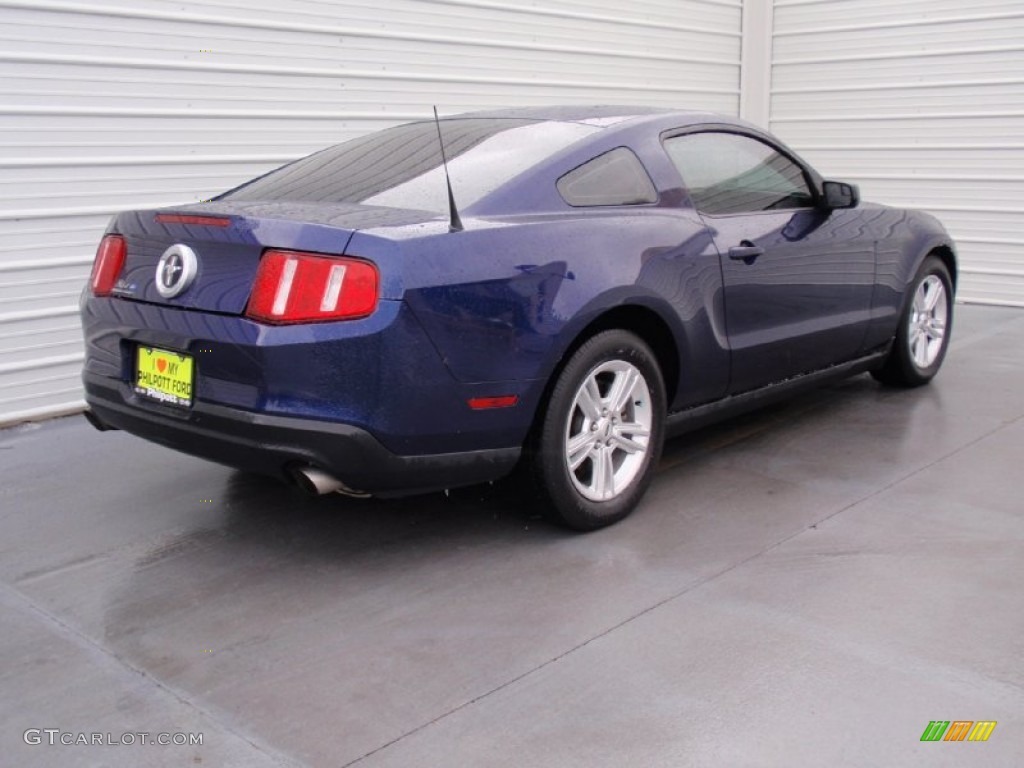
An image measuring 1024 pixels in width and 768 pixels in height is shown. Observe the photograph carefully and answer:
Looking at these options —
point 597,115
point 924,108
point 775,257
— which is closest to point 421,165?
point 597,115

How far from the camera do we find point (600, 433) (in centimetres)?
392

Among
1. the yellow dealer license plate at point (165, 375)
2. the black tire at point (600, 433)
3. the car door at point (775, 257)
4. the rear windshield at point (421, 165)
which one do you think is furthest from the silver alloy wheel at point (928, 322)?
the yellow dealer license plate at point (165, 375)

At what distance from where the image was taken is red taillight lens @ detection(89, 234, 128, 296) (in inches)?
151

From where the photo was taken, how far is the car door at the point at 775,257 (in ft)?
14.6

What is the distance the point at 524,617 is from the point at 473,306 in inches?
38.6

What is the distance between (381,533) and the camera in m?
3.97

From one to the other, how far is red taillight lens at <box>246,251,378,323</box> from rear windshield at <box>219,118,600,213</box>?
1.56ft

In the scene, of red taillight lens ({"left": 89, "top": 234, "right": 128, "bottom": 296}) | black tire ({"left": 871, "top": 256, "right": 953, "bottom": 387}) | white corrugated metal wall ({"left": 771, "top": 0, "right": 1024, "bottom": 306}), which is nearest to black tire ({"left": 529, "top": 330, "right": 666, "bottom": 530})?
red taillight lens ({"left": 89, "top": 234, "right": 128, "bottom": 296})

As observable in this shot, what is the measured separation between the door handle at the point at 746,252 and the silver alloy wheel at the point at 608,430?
757mm

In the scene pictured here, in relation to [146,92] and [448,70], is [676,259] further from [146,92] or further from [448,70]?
[448,70]

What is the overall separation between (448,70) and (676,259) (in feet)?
12.5

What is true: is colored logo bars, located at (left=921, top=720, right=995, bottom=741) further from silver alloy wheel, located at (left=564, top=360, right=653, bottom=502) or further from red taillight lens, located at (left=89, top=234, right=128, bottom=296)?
red taillight lens, located at (left=89, top=234, right=128, bottom=296)

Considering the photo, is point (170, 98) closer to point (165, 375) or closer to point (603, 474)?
point (165, 375)

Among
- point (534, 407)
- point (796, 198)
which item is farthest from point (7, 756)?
point (796, 198)
